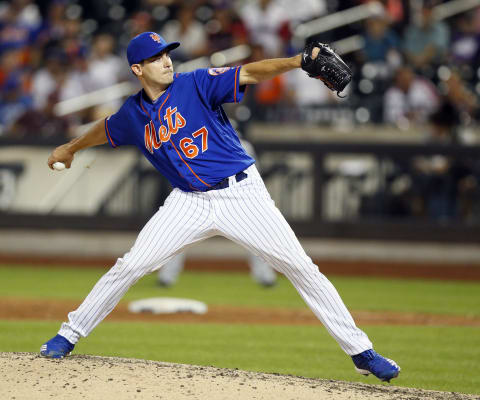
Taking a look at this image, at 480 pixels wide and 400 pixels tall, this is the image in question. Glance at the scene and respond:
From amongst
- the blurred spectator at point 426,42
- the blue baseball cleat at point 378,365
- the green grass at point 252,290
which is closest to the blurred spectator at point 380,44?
the blurred spectator at point 426,42

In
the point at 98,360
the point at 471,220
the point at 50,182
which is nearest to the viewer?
the point at 98,360

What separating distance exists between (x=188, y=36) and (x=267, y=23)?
4.74 ft

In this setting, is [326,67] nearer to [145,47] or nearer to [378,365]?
[145,47]

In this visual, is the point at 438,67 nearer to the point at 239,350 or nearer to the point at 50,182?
the point at 50,182

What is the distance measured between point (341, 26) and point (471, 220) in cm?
483

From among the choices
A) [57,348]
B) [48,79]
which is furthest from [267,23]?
[57,348]

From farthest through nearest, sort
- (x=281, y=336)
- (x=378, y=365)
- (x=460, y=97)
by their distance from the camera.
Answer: (x=460, y=97), (x=281, y=336), (x=378, y=365)

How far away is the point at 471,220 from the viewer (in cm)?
1270

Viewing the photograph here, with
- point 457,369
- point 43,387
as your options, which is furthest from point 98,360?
point 457,369

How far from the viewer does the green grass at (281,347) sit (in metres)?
6.09

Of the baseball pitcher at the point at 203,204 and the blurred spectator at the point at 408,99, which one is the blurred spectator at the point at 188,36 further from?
the baseball pitcher at the point at 203,204

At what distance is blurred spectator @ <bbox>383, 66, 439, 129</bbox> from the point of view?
13773 mm

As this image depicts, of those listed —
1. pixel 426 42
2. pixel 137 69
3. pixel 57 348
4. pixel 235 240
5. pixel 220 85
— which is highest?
pixel 426 42

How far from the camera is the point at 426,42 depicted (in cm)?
1435
